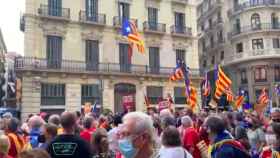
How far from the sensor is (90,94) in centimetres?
2842

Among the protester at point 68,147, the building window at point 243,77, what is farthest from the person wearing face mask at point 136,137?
the building window at point 243,77

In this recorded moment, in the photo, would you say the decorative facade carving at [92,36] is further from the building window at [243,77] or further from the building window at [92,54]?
the building window at [243,77]

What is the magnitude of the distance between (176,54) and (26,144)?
92.2 ft

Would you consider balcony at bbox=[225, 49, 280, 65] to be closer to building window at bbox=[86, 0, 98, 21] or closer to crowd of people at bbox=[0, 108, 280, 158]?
building window at bbox=[86, 0, 98, 21]

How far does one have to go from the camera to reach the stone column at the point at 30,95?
2586 centimetres

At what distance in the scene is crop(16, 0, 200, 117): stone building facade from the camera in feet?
87.8

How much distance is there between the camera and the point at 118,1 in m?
31.3

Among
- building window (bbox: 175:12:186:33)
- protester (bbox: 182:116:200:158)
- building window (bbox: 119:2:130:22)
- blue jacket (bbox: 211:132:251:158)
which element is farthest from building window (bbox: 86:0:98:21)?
blue jacket (bbox: 211:132:251:158)

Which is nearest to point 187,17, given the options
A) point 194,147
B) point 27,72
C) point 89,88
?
point 89,88

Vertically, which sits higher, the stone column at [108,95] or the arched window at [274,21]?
the arched window at [274,21]

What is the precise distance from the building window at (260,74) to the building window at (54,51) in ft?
71.3

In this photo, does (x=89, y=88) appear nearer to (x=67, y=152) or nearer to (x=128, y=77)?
(x=128, y=77)

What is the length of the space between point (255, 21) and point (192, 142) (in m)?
35.3

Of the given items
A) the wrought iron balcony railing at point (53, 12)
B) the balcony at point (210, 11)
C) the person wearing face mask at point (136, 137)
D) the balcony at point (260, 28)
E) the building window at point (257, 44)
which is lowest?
the person wearing face mask at point (136, 137)
